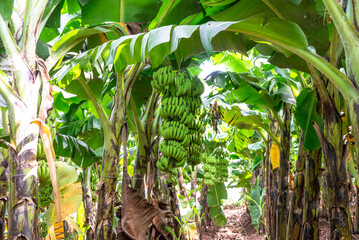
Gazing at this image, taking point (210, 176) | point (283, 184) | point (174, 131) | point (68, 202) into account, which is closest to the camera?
point (68, 202)

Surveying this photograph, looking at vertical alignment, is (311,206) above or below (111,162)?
below

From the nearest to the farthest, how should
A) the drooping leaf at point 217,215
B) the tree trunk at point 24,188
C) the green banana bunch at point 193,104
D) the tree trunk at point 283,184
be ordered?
1. the tree trunk at point 24,188
2. the green banana bunch at point 193,104
3. the tree trunk at point 283,184
4. the drooping leaf at point 217,215

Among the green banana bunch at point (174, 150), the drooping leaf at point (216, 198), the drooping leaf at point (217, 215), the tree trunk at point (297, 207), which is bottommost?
the drooping leaf at point (217, 215)

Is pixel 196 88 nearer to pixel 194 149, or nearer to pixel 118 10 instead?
pixel 194 149

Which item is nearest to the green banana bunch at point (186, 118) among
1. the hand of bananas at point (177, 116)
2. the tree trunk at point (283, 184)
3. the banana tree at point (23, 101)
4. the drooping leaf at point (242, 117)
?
the hand of bananas at point (177, 116)

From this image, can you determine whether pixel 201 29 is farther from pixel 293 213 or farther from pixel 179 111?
pixel 293 213

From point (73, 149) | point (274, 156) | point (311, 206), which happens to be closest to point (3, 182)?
point (73, 149)

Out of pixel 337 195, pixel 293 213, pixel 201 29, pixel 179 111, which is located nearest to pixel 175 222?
pixel 293 213

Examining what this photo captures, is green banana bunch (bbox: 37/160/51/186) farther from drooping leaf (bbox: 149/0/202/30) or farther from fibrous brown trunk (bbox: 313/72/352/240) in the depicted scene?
fibrous brown trunk (bbox: 313/72/352/240)

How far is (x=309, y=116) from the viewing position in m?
2.16

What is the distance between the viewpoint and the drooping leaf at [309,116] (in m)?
2.15

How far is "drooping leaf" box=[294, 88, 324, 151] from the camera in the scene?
2.15m

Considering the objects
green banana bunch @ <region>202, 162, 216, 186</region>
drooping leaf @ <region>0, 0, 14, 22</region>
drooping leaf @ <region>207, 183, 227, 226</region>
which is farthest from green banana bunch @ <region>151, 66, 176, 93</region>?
drooping leaf @ <region>207, 183, 227, 226</region>

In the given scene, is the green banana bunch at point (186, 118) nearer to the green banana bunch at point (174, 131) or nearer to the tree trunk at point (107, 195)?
the green banana bunch at point (174, 131)
